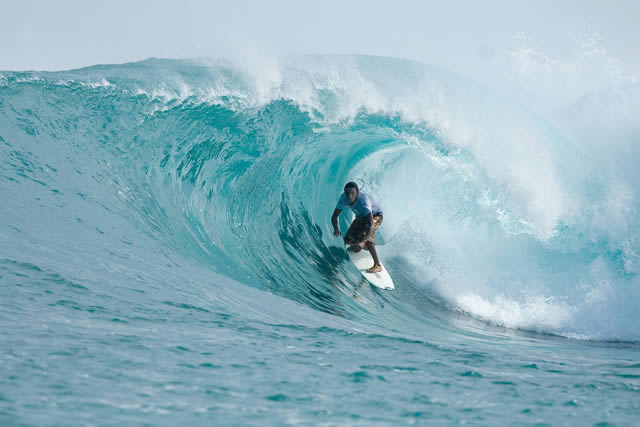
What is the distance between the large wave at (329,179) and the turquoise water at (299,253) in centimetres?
4

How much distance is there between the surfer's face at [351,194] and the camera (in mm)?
6533

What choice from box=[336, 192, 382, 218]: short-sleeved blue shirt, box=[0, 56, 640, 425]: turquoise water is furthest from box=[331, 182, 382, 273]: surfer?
box=[0, 56, 640, 425]: turquoise water

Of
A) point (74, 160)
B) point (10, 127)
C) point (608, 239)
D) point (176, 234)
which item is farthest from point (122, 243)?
point (608, 239)

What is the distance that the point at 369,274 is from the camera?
23.4 feet

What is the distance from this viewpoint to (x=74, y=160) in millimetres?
6750

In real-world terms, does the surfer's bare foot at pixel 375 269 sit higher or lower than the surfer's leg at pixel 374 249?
lower

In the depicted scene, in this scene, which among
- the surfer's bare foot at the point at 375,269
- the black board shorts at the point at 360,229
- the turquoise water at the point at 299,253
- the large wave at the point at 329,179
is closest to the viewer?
the turquoise water at the point at 299,253

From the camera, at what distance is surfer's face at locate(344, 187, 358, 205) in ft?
21.4

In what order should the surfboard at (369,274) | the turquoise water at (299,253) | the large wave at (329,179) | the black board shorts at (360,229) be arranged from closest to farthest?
→ the turquoise water at (299,253) → the large wave at (329,179) → the black board shorts at (360,229) → the surfboard at (369,274)

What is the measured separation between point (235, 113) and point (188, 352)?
19.4ft

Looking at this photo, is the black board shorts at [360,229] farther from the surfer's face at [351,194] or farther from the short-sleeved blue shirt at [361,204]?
the surfer's face at [351,194]

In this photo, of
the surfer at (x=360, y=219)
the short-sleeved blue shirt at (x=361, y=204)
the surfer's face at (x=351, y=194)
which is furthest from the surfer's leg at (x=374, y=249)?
the surfer's face at (x=351, y=194)

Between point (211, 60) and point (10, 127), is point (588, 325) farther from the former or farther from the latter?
point (10, 127)

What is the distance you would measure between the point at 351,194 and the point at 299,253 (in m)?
1.29
